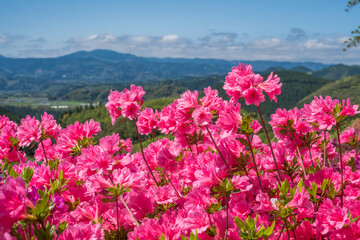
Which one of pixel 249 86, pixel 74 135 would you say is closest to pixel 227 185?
pixel 249 86

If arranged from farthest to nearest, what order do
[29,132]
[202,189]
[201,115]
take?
[29,132]
[201,115]
[202,189]

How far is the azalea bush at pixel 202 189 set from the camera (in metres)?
1.23

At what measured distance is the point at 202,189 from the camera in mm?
1512

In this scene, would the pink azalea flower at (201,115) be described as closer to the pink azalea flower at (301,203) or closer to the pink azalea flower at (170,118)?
the pink azalea flower at (170,118)

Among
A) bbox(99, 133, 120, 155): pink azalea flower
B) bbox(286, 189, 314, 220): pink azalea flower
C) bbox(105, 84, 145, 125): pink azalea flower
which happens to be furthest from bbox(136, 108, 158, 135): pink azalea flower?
bbox(286, 189, 314, 220): pink azalea flower

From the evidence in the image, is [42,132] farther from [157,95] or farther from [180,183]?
[157,95]

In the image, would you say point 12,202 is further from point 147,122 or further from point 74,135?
point 147,122

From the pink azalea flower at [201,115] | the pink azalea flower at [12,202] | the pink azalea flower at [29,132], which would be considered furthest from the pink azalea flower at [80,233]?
the pink azalea flower at [29,132]

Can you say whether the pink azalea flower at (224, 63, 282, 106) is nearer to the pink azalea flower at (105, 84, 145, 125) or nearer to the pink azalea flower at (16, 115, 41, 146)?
the pink azalea flower at (105, 84, 145, 125)

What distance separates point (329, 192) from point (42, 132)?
7.03 feet

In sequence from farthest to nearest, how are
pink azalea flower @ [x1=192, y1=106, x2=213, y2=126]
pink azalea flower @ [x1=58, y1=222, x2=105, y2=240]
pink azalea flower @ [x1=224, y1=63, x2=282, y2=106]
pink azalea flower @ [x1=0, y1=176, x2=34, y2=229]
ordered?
pink azalea flower @ [x1=192, y1=106, x2=213, y2=126], pink azalea flower @ [x1=224, y1=63, x2=282, y2=106], pink azalea flower @ [x1=58, y1=222, x2=105, y2=240], pink azalea flower @ [x1=0, y1=176, x2=34, y2=229]

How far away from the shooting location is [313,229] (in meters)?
1.49

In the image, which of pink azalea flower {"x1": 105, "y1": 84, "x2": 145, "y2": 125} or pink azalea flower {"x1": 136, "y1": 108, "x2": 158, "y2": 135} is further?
pink azalea flower {"x1": 136, "y1": 108, "x2": 158, "y2": 135}

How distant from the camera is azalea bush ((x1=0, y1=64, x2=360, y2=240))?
48.6 inches
